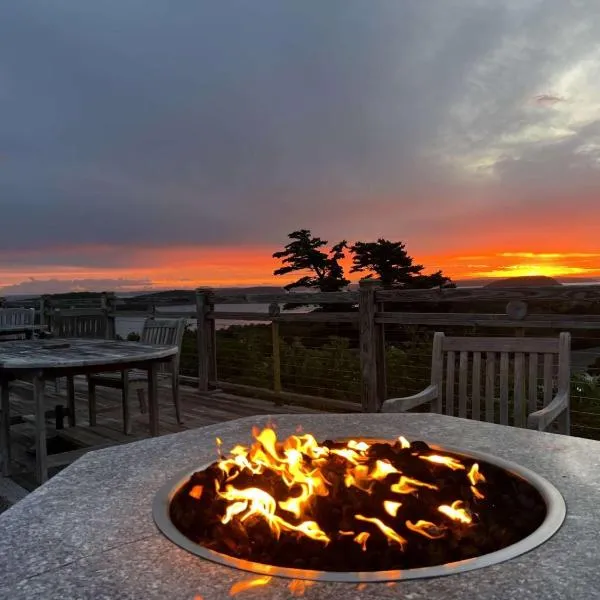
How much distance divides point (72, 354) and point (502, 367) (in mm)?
2610

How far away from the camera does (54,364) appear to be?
3.13 metres

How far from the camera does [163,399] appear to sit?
622 centimetres

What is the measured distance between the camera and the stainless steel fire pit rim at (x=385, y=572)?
923 mm

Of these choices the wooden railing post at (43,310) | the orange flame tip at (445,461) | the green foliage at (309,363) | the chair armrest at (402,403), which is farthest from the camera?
the wooden railing post at (43,310)

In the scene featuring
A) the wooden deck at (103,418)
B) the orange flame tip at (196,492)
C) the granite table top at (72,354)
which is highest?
the granite table top at (72,354)

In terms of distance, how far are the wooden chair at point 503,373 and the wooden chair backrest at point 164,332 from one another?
2625 mm

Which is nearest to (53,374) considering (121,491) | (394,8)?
(121,491)

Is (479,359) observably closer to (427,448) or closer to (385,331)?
(427,448)

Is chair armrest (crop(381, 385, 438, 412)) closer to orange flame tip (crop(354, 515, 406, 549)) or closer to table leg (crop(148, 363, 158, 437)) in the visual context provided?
orange flame tip (crop(354, 515, 406, 549))

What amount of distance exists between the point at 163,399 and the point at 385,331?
2.92m

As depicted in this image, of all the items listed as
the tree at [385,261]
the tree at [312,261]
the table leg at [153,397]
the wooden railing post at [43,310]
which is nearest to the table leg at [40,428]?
the table leg at [153,397]

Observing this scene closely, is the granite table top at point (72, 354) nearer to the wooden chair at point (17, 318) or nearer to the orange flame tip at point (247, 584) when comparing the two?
the orange flame tip at point (247, 584)

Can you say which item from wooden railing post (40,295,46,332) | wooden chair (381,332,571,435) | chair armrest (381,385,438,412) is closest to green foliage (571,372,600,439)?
wooden chair (381,332,571,435)

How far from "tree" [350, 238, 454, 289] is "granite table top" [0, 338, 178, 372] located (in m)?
A: 6.25
